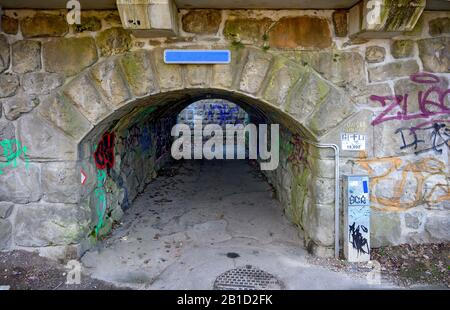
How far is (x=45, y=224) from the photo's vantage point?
3.86 metres

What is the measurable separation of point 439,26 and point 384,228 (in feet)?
7.87

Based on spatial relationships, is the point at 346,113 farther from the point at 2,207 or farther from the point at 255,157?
the point at 255,157

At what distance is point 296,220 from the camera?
4.94 metres

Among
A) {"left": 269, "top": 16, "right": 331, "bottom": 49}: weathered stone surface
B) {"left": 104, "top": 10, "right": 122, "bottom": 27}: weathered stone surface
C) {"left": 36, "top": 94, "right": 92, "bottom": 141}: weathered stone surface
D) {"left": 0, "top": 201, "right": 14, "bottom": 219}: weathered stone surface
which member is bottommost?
{"left": 0, "top": 201, "right": 14, "bottom": 219}: weathered stone surface

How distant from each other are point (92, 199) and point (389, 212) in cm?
363

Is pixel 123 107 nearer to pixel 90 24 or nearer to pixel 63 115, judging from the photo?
pixel 63 115

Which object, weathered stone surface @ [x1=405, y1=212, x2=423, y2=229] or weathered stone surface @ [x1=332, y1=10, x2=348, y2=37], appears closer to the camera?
weathered stone surface @ [x1=332, y1=10, x2=348, y2=37]

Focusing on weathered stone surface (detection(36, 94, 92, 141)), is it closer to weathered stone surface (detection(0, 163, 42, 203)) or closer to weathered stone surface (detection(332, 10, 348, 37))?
weathered stone surface (detection(0, 163, 42, 203))

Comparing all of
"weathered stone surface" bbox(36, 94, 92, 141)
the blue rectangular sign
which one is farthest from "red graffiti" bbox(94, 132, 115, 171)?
the blue rectangular sign

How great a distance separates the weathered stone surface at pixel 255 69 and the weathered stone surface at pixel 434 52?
1.78m

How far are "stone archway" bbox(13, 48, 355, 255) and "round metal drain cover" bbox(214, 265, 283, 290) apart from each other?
2.72 feet

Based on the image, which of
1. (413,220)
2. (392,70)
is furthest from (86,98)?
(413,220)

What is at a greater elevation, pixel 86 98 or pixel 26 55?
pixel 26 55

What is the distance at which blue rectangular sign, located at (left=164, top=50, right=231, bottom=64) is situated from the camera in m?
3.64
